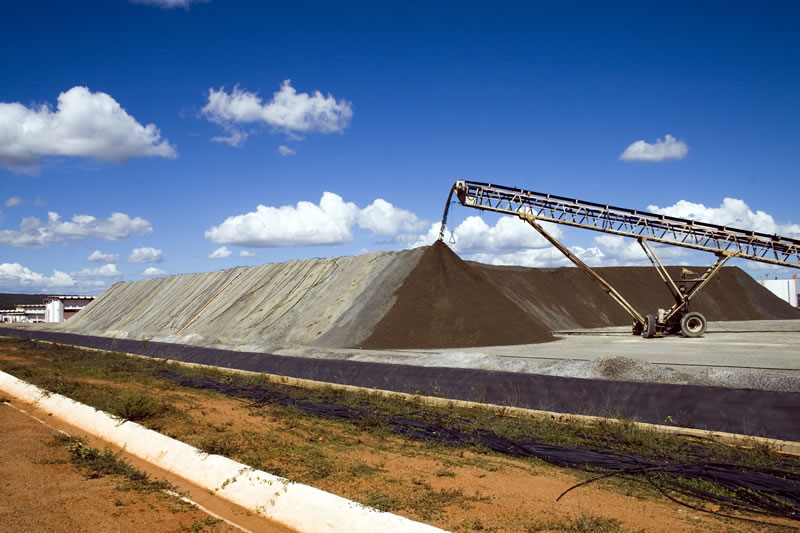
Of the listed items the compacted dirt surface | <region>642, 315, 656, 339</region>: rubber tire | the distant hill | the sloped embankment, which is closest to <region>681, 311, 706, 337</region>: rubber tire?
<region>642, 315, 656, 339</region>: rubber tire

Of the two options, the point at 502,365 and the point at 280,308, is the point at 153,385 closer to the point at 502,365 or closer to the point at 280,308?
the point at 502,365

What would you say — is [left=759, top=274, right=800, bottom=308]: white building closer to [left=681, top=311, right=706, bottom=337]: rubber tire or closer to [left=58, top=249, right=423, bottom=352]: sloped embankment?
[left=681, top=311, right=706, bottom=337]: rubber tire

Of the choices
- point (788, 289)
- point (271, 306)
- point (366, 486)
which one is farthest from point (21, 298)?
point (366, 486)

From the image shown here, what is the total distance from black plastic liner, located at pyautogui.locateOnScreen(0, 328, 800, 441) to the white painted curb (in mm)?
7020

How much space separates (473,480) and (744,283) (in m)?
52.7

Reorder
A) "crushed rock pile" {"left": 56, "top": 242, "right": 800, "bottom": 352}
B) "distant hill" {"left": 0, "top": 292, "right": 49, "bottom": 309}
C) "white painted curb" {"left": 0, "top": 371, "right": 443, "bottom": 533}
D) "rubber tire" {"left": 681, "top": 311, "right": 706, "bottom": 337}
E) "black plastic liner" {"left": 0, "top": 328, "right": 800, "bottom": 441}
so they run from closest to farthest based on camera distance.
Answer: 1. "white painted curb" {"left": 0, "top": 371, "right": 443, "bottom": 533}
2. "black plastic liner" {"left": 0, "top": 328, "right": 800, "bottom": 441}
3. "rubber tire" {"left": 681, "top": 311, "right": 706, "bottom": 337}
4. "crushed rock pile" {"left": 56, "top": 242, "right": 800, "bottom": 352}
5. "distant hill" {"left": 0, "top": 292, "right": 49, "bottom": 309}

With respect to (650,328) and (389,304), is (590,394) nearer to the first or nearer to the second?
(650,328)

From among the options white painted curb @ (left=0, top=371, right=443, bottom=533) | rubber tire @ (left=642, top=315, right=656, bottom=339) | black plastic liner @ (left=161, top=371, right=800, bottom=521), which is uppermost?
rubber tire @ (left=642, top=315, right=656, bottom=339)

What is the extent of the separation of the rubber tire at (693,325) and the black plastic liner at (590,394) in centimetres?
1641

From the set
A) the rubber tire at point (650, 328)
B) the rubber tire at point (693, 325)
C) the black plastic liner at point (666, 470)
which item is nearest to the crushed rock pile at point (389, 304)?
the rubber tire at point (650, 328)

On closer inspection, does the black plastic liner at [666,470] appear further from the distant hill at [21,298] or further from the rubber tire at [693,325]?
the distant hill at [21,298]

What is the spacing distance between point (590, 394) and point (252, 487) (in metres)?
7.72

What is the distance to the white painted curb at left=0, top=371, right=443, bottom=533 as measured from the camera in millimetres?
5895

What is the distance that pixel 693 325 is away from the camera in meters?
27.5
